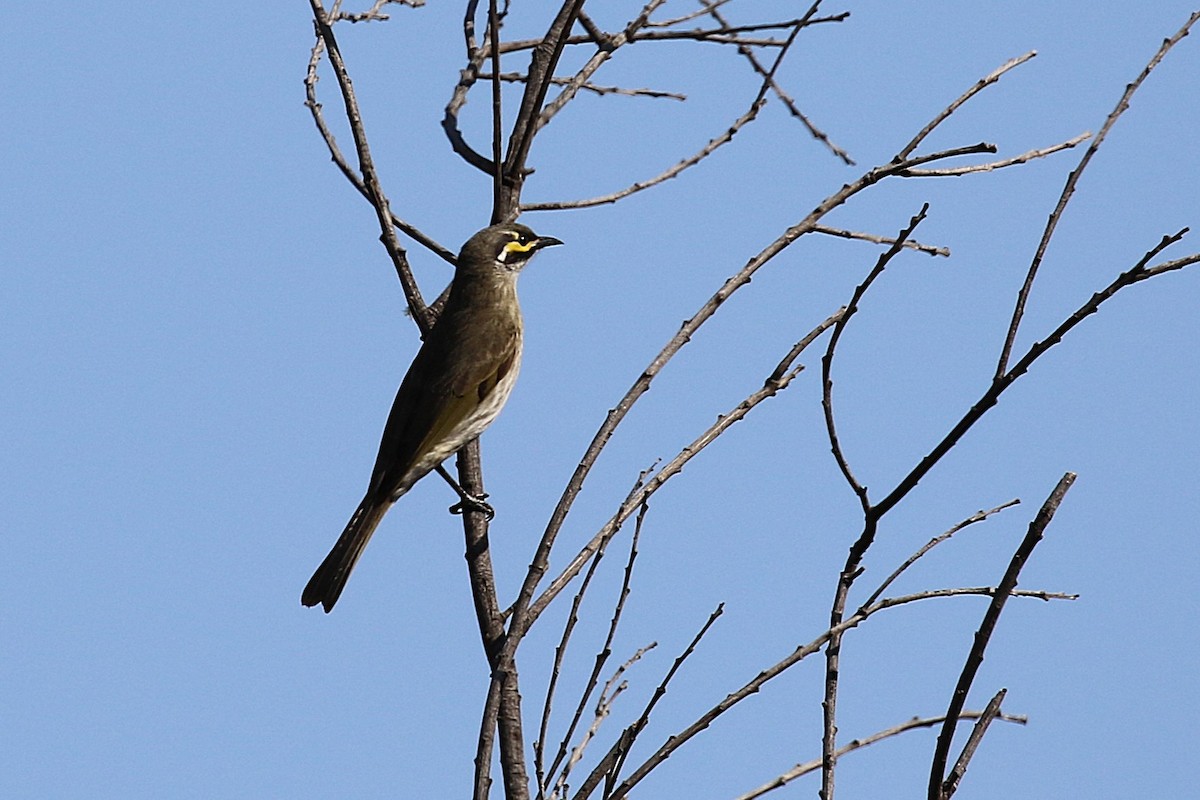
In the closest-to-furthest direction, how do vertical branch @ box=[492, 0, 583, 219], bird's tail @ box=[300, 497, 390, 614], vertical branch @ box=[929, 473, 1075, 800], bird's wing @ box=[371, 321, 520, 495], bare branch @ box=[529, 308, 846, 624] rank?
vertical branch @ box=[929, 473, 1075, 800], bare branch @ box=[529, 308, 846, 624], vertical branch @ box=[492, 0, 583, 219], bird's tail @ box=[300, 497, 390, 614], bird's wing @ box=[371, 321, 520, 495]

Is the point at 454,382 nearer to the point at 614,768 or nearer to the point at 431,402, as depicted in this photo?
the point at 431,402

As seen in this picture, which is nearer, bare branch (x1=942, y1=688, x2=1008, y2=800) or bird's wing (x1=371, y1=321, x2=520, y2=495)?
bare branch (x1=942, y1=688, x2=1008, y2=800)

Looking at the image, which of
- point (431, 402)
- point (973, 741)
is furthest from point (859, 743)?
point (431, 402)

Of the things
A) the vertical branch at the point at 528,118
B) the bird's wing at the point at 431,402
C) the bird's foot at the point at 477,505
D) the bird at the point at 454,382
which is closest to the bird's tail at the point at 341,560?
the bird at the point at 454,382

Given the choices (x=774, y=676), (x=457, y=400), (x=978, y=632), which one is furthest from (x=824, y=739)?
(x=457, y=400)

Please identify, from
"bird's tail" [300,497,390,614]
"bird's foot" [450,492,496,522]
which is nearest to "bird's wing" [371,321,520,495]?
"bird's tail" [300,497,390,614]

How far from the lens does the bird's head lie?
256 inches

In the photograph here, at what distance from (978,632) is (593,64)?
305 centimetres

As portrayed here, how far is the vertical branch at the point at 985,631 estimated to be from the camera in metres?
2.94

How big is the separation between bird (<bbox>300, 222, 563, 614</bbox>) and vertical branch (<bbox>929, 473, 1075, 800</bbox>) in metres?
2.96

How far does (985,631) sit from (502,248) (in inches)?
156

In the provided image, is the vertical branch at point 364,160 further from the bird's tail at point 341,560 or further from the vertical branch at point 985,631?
the vertical branch at point 985,631

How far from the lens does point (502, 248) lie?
21.5ft

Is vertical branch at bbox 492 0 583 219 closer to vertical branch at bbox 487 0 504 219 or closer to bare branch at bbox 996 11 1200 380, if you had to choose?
vertical branch at bbox 487 0 504 219
